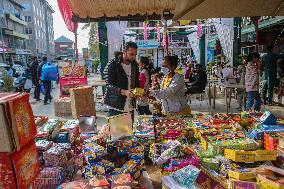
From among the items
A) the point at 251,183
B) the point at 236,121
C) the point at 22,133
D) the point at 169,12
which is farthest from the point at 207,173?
the point at 169,12

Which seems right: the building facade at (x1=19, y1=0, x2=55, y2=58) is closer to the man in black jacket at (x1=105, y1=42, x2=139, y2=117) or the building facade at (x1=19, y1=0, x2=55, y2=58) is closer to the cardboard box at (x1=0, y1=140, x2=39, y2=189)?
the man in black jacket at (x1=105, y1=42, x2=139, y2=117)

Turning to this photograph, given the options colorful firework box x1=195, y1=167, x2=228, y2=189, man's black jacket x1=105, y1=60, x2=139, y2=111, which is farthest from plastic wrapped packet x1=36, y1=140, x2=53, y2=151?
man's black jacket x1=105, y1=60, x2=139, y2=111

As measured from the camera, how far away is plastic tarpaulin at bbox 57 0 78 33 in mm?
5117

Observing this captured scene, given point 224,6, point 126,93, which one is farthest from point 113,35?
point 224,6

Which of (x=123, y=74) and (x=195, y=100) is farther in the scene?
(x=195, y=100)

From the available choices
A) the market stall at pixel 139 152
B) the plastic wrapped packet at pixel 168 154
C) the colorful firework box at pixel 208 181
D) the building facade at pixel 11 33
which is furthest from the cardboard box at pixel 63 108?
the building facade at pixel 11 33

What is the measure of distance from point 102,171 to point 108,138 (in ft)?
1.67

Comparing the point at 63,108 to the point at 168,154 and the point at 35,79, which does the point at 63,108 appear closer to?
the point at 35,79

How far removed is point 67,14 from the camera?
547 cm

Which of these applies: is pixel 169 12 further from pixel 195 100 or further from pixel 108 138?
pixel 195 100

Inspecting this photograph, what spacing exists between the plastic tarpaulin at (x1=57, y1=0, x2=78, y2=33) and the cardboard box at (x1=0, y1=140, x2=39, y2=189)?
156 inches

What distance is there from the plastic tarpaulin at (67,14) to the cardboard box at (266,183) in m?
4.39

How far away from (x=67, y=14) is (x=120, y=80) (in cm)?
230

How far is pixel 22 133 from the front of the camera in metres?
1.60
